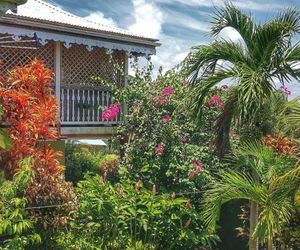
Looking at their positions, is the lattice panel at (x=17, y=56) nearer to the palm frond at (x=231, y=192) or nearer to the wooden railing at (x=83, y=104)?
the wooden railing at (x=83, y=104)

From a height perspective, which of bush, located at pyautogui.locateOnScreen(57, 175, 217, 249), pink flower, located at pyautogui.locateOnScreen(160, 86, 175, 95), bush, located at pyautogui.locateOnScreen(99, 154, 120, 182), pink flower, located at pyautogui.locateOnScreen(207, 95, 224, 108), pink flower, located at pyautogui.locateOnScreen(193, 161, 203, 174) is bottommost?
bush, located at pyautogui.locateOnScreen(57, 175, 217, 249)

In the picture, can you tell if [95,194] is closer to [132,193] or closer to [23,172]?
[132,193]

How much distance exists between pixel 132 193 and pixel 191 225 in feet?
4.54

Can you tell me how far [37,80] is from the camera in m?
9.05

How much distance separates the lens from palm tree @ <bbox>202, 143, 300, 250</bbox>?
22.2ft

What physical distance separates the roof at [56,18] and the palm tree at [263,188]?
219 inches

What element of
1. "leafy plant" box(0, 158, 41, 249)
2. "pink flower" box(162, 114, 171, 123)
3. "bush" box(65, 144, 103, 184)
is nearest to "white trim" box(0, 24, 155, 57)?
"bush" box(65, 144, 103, 184)

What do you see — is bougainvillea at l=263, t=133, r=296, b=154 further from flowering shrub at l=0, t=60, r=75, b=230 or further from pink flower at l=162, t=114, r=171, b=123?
flowering shrub at l=0, t=60, r=75, b=230

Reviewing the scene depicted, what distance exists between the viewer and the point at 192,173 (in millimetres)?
10031

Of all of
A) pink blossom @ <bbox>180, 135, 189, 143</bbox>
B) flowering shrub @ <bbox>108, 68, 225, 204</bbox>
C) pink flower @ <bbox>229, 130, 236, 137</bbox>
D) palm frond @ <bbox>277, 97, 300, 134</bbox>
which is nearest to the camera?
palm frond @ <bbox>277, 97, 300, 134</bbox>

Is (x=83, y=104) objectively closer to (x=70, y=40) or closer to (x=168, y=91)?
(x=70, y=40)

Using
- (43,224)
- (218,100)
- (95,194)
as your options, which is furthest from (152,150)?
(43,224)

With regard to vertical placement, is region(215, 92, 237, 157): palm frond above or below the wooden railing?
below

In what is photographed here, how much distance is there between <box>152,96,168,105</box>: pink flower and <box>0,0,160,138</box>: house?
2594 millimetres
